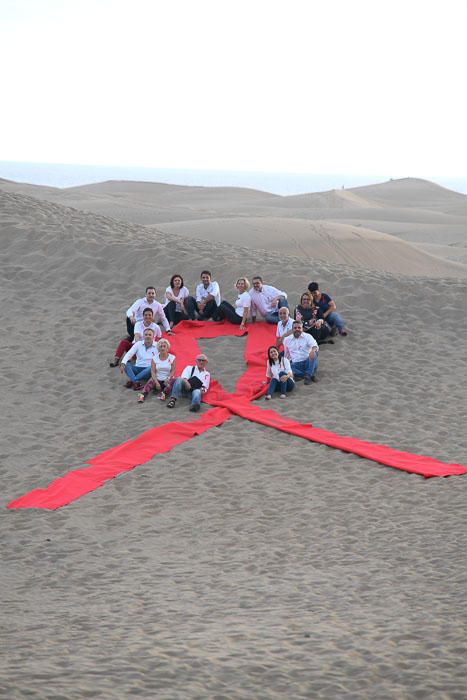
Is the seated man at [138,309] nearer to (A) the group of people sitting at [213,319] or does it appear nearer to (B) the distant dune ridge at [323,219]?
(A) the group of people sitting at [213,319]

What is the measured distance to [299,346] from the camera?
12641 millimetres

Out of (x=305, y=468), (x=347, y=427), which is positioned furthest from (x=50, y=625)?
(x=347, y=427)

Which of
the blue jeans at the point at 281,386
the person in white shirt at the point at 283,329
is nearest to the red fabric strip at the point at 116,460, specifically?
the blue jeans at the point at 281,386

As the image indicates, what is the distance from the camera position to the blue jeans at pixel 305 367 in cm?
1259

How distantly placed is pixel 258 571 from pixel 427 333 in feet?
24.5

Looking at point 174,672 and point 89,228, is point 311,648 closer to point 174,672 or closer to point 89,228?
point 174,672

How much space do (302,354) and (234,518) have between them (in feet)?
13.2

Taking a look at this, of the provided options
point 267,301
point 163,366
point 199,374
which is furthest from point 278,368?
point 267,301

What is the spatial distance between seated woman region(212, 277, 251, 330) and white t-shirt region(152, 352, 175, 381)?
2.12 metres

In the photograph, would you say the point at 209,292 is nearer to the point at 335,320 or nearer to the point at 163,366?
the point at 335,320

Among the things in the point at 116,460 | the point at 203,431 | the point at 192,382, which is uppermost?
the point at 192,382

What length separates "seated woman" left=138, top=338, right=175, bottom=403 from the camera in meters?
12.1

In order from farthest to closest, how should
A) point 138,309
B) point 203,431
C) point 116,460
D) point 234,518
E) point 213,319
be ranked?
point 213,319 < point 138,309 < point 203,431 < point 116,460 < point 234,518

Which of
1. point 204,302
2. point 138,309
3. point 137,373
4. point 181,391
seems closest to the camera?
point 181,391
